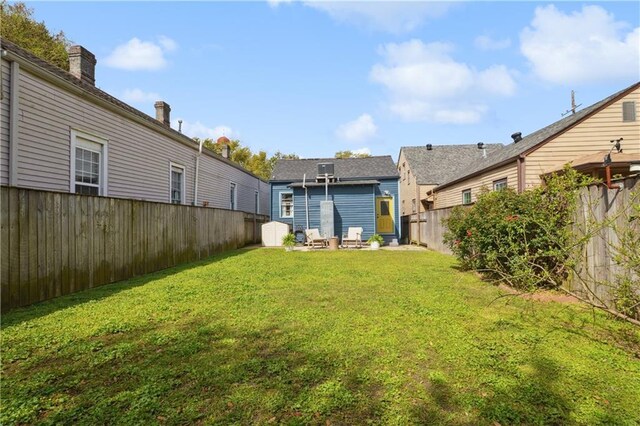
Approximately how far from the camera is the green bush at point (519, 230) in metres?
4.99

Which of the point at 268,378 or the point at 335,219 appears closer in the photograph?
the point at 268,378

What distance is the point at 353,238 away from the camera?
1564 centimetres

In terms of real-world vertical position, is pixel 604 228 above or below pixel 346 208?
below

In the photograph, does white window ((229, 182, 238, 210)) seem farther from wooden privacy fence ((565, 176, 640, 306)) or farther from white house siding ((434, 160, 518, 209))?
wooden privacy fence ((565, 176, 640, 306))

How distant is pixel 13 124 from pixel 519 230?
971 centimetres

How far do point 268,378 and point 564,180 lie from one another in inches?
194

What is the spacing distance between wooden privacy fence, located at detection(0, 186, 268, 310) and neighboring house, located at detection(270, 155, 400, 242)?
27.1ft

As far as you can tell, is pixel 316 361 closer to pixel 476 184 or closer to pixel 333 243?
pixel 333 243

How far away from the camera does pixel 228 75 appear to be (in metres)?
10.9

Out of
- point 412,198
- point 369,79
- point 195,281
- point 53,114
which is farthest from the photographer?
point 412,198

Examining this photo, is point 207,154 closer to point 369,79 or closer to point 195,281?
point 369,79

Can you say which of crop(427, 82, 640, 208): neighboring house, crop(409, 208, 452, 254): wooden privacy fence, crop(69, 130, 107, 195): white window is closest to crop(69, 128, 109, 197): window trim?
crop(69, 130, 107, 195): white window

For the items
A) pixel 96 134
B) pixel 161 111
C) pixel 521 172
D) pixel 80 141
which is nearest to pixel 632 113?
pixel 521 172

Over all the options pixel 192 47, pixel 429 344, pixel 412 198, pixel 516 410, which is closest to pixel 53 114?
pixel 192 47
